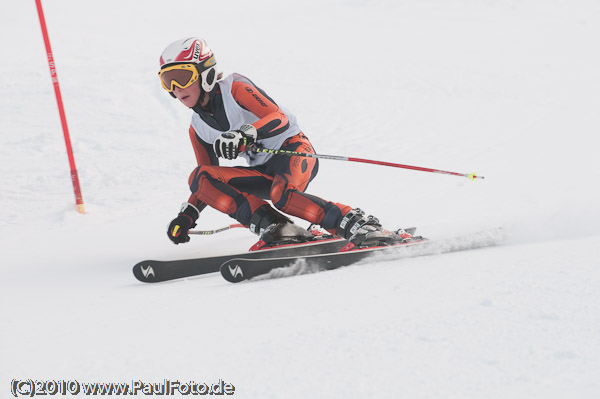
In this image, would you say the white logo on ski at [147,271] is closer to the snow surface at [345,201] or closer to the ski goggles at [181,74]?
the snow surface at [345,201]

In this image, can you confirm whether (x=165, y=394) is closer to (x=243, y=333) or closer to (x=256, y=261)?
(x=243, y=333)

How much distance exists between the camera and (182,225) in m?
4.25

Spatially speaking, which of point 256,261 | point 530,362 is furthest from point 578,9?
point 530,362

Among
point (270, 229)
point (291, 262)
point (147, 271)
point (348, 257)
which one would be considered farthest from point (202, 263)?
point (348, 257)

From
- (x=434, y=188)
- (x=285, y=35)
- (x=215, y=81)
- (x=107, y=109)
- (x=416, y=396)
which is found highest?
(x=285, y=35)

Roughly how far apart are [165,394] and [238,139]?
208 centimetres

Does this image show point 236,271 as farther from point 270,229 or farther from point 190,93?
point 190,93

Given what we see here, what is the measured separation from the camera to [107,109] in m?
9.55

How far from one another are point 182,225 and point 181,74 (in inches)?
39.7

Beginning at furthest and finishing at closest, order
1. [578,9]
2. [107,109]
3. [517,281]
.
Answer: [578,9]
[107,109]
[517,281]

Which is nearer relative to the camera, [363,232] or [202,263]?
[363,232]

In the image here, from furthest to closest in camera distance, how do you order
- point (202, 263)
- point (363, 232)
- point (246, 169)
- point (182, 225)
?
point (246, 169) < point (182, 225) < point (202, 263) < point (363, 232)

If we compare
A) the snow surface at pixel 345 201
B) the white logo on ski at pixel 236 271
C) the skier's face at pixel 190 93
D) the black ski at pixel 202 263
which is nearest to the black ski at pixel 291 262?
the white logo on ski at pixel 236 271

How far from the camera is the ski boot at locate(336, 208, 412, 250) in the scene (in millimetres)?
3707
